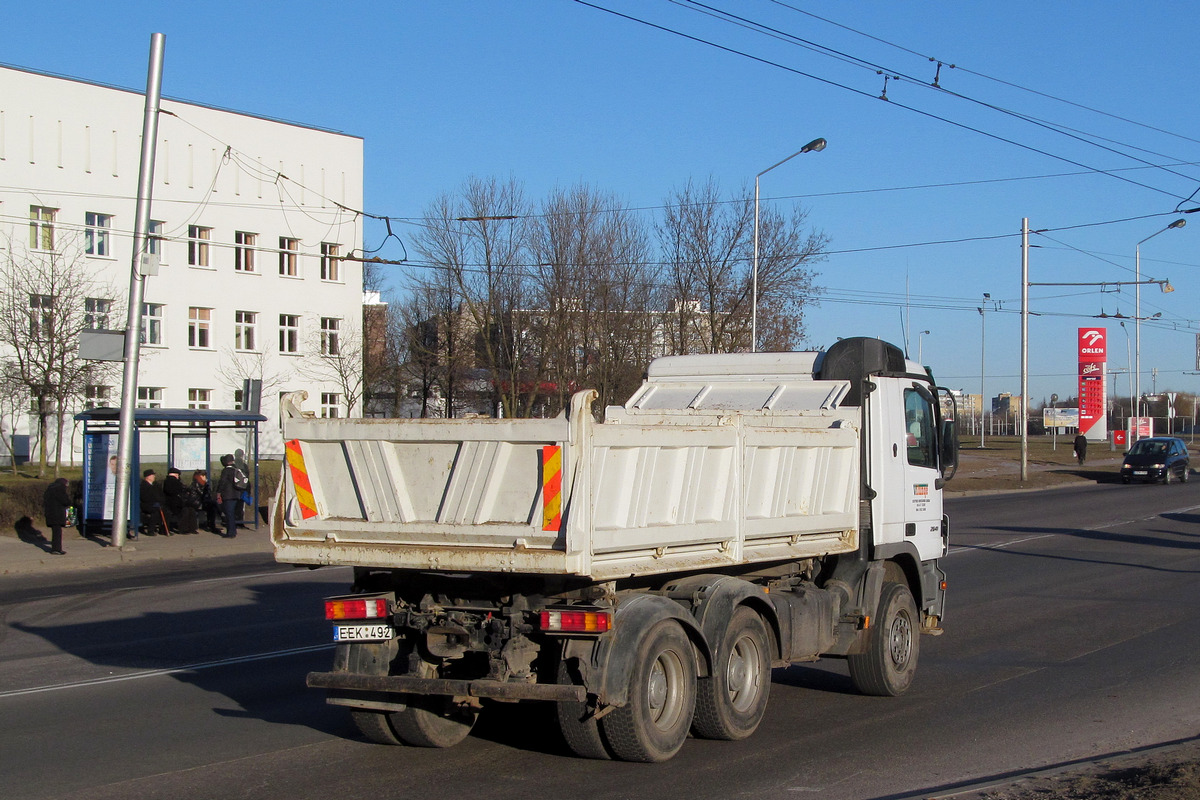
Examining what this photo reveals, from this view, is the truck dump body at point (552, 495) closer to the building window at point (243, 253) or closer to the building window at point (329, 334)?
the building window at point (243, 253)

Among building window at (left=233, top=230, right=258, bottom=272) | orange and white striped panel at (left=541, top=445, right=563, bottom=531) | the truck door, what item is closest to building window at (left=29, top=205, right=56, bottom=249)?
building window at (left=233, top=230, right=258, bottom=272)

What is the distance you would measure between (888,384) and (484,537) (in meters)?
4.10

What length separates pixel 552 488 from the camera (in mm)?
6047

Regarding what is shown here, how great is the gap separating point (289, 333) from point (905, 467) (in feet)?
154

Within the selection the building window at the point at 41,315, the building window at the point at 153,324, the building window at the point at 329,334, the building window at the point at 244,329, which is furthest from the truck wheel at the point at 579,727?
the building window at the point at 329,334

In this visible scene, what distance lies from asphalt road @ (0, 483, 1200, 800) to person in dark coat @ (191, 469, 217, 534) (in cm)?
931

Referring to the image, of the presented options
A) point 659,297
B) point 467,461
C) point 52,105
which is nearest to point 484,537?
point 467,461

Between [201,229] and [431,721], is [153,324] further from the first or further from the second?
[431,721]

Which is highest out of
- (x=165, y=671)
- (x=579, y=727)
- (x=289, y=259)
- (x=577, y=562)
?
(x=289, y=259)

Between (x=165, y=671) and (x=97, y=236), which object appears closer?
(x=165, y=671)

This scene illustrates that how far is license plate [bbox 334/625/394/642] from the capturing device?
6.71 meters

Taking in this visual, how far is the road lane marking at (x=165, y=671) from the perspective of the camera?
8969 mm

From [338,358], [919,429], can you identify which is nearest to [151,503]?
[919,429]

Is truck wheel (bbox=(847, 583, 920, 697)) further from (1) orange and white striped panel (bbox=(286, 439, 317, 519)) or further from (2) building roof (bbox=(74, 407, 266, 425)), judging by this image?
(2) building roof (bbox=(74, 407, 266, 425))
